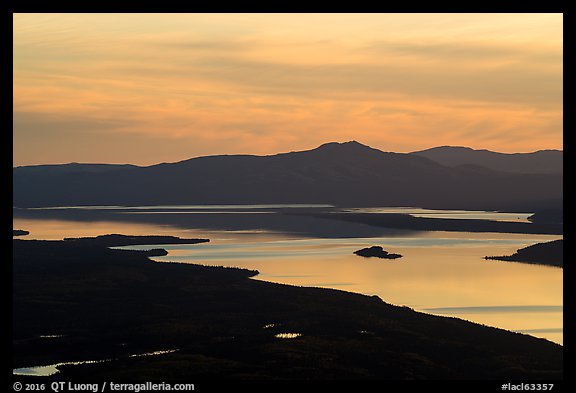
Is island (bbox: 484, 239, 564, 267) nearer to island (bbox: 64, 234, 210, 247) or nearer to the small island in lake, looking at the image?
the small island in lake

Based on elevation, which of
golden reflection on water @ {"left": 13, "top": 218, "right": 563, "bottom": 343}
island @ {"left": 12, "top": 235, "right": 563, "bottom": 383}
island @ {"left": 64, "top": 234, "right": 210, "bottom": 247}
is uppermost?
island @ {"left": 64, "top": 234, "right": 210, "bottom": 247}

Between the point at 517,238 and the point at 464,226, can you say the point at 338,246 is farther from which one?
the point at 464,226

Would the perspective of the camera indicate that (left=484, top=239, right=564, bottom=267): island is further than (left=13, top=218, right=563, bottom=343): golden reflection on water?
Yes

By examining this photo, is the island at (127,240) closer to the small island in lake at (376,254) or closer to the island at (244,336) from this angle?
the small island in lake at (376,254)

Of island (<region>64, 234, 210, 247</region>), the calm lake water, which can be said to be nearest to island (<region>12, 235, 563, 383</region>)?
the calm lake water

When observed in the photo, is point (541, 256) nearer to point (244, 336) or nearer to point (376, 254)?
point (376, 254)
